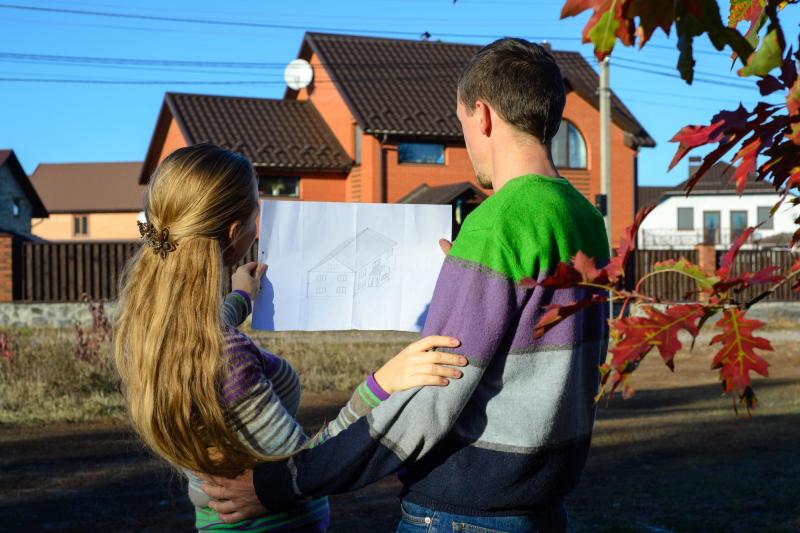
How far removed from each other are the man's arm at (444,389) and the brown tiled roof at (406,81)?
89.2 feet

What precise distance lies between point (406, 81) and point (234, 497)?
97.7 feet

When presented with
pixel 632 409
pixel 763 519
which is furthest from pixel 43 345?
pixel 763 519

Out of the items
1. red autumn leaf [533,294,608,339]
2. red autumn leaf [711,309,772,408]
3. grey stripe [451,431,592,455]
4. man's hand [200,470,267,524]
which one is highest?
red autumn leaf [533,294,608,339]

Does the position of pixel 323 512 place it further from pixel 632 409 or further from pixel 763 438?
pixel 632 409

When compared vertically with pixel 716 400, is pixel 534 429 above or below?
above

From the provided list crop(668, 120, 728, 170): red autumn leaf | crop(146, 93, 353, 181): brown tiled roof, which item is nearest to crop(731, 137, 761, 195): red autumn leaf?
crop(668, 120, 728, 170): red autumn leaf

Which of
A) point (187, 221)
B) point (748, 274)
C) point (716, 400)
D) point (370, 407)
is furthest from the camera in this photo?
point (716, 400)

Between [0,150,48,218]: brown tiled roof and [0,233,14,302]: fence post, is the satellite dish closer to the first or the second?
[0,233,14,302]: fence post

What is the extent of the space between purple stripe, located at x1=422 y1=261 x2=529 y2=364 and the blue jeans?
34 centimetres

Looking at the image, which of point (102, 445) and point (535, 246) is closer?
point (535, 246)

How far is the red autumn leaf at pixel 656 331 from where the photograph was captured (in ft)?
5.03

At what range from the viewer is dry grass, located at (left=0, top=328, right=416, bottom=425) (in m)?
10.0

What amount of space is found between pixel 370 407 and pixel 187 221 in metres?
0.66

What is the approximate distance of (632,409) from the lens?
35.5 feet
